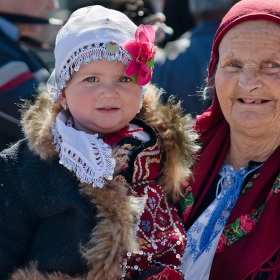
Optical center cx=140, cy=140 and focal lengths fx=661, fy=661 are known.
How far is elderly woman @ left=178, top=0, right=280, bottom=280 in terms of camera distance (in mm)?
2668

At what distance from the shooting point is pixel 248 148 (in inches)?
119

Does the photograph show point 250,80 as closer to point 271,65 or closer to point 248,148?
point 271,65

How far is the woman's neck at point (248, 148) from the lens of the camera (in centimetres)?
295

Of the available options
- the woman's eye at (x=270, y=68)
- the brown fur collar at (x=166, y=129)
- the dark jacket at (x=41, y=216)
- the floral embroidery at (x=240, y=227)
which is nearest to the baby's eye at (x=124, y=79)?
the brown fur collar at (x=166, y=129)

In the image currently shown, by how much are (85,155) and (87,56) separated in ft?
1.33

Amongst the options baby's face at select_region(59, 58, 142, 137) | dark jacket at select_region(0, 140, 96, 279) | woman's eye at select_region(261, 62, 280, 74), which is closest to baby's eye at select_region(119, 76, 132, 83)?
baby's face at select_region(59, 58, 142, 137)

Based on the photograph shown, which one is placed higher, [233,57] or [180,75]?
[233,57]

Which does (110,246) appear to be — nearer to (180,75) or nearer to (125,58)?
(125,58)

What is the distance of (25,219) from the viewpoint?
105 inches

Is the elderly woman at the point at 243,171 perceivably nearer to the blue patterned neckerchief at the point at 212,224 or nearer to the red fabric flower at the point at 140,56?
the blue patterned neckerchief at the point at 212,224

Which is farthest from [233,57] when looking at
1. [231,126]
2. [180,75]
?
[180,75]

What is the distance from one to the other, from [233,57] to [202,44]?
1.72m

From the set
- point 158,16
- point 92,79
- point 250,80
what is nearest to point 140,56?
point 92,79

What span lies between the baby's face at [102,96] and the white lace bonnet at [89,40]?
3cm
